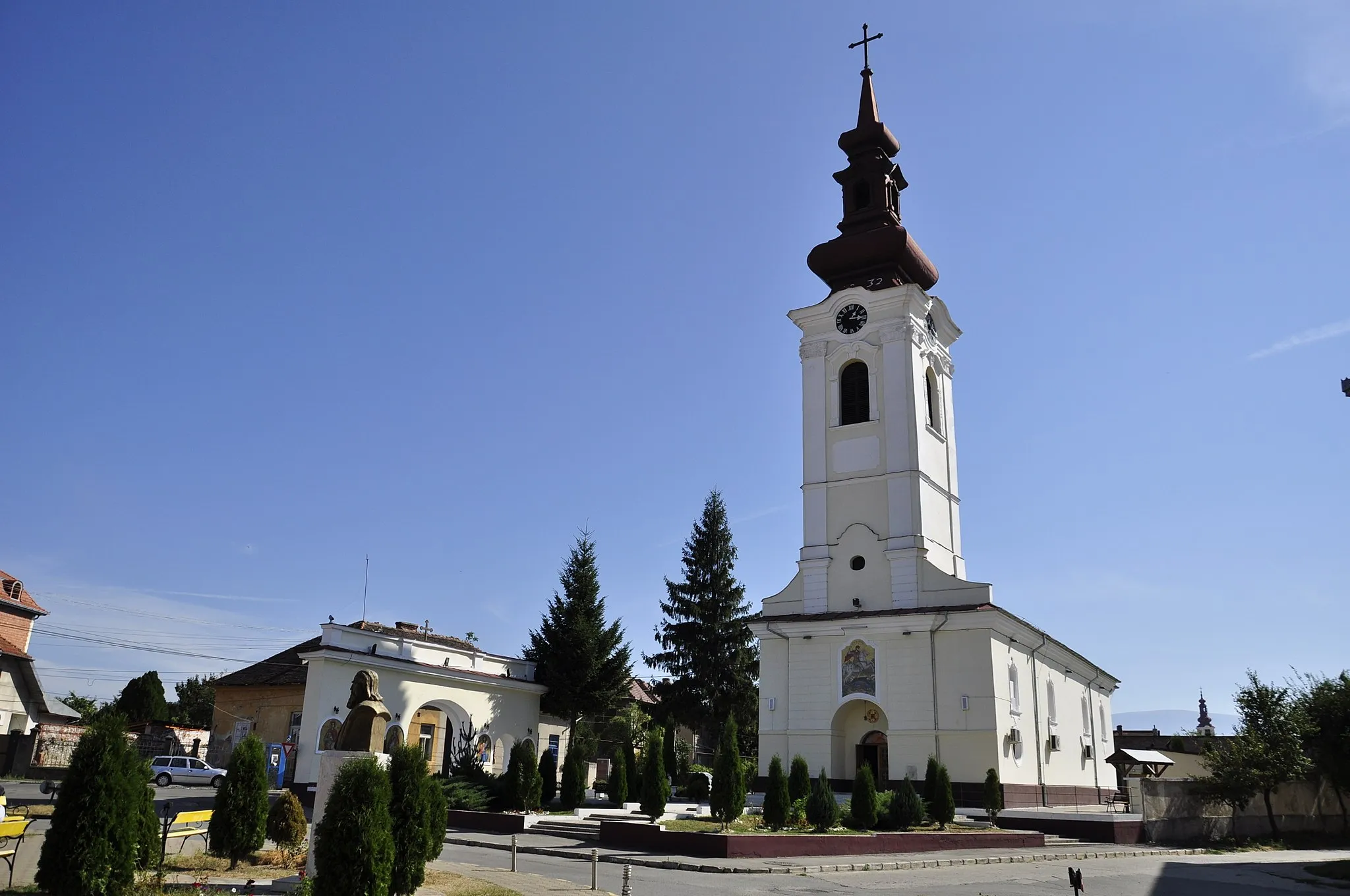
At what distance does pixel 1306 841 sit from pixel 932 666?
10870 mm

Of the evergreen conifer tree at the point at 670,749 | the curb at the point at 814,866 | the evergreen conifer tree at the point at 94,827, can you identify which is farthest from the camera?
the evergreen conifer tree at the point at 670,749

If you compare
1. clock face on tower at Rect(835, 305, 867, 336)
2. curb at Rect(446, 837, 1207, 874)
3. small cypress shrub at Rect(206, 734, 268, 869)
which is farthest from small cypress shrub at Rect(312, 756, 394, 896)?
clock face on tower at Rect(835, 305, 867, 336)

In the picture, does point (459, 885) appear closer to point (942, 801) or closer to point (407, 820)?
point (407, 820)

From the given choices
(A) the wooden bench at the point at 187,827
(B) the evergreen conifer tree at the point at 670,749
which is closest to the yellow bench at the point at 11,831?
(A) the wooden bench at the point at 187,827

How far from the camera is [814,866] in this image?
1783cm

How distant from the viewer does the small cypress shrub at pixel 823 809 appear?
22.6 meters

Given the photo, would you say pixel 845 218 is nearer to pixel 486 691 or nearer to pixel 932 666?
pixel 932 666

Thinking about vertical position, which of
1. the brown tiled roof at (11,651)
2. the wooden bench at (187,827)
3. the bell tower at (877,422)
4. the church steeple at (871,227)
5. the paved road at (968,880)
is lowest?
the paved road at (968,880)

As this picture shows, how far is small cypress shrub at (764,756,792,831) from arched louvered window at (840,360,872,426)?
15708 millimetres

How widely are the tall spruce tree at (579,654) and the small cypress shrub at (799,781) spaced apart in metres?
11.1

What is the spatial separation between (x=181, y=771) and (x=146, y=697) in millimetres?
27867

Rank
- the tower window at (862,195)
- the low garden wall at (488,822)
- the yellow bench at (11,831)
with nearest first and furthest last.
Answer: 1. the yellow bench at (11,831)
2. the low garden wall at (488,822)
3. the tower window at (862,195)

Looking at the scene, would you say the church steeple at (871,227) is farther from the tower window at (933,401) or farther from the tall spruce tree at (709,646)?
the tall spruce tree at (709,646)

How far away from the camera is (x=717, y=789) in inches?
885
